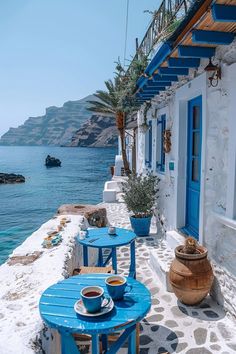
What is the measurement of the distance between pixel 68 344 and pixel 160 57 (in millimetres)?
3819

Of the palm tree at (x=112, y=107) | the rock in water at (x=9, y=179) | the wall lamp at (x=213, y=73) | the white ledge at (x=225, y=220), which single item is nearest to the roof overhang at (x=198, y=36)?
the wall lamp at (x=213, y=73)

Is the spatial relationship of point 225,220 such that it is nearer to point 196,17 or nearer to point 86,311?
point 86,311

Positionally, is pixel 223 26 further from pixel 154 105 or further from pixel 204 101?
pixel 154 105

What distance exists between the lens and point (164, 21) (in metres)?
6.60

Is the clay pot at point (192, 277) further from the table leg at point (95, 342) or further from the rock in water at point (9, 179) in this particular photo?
the rock in water at point (9, 179)

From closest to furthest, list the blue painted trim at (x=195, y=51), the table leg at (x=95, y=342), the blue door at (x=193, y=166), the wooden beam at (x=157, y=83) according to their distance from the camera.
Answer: the table leg at (x=95, y=342), the blue painted trim at (x=195, y=51), the blue door at (x=193, y=166), the wooden beam at (x=157, y=83)

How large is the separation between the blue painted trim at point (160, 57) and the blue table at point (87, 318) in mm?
2930

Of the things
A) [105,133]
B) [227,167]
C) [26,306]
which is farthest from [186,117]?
[105,133]

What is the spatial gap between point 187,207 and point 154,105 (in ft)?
11.1

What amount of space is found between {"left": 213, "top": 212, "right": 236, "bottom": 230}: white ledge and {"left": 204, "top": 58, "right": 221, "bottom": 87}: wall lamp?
1750 mm

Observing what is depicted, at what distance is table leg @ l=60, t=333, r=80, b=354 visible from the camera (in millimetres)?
2294

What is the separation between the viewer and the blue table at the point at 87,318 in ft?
7.13

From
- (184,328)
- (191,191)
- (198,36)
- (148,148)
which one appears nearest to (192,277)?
(184,328)

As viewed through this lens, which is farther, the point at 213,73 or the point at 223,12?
the point at 213,73
